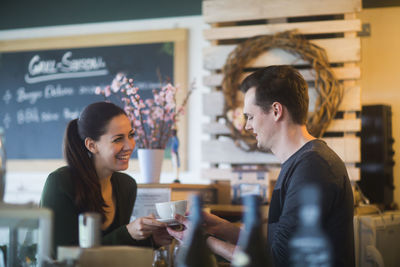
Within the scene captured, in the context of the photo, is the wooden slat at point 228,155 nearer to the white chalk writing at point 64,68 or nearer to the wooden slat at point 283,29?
the wooden slat at point 283,29

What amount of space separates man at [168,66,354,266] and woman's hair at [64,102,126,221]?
0.57m

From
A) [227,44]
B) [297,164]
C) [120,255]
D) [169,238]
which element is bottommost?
[169,238]

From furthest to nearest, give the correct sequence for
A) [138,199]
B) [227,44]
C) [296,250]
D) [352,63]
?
[227,44], [352,63], [138,199], [296,250]

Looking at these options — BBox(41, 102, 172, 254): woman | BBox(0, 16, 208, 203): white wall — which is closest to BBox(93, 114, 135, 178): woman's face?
BBox(41, 102, 172, 254): woman

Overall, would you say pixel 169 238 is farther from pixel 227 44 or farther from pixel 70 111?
pixel 70 111

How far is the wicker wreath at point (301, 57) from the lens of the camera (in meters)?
2.91

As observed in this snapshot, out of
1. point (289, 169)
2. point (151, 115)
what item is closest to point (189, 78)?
point (151, 115)

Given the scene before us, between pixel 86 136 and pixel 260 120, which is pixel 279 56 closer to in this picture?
pixel 260 120

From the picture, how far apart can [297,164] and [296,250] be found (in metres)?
0.76

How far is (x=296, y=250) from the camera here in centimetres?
97

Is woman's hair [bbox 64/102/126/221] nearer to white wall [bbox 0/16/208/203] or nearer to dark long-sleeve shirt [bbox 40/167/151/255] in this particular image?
dark long-sleeve shirt [bbox 40/167/151/255]

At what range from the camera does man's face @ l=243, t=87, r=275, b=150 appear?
1906mm

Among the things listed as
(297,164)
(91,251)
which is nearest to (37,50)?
(297,164)

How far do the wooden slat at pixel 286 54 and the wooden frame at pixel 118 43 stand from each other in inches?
43.6
